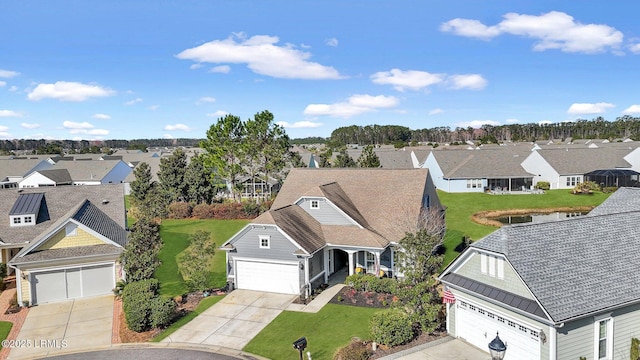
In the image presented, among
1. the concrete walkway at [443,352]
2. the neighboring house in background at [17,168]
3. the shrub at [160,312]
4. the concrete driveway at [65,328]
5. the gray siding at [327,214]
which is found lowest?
the concrete driveway at [65,328]

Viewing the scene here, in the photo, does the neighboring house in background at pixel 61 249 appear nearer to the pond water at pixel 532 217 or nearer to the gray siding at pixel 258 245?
the gray siding at pixel 258 245

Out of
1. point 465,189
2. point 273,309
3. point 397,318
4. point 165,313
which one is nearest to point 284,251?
point 273,309

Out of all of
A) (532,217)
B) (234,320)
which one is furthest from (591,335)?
(532,217)

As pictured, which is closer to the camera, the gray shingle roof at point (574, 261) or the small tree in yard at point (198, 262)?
the gray shingle roof at point (574, 261)

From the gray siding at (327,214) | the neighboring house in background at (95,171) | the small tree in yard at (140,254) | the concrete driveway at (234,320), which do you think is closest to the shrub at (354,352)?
the concrete driveway at (234,320)

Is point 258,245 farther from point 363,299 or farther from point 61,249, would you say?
point 61,249

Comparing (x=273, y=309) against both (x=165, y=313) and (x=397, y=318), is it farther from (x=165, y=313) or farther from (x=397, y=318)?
(x=397, y=318)

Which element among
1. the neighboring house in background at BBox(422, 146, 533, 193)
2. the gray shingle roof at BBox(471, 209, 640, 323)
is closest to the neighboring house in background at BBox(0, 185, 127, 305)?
the gray shingle roof at BBox(471, 209, 640, 323)
